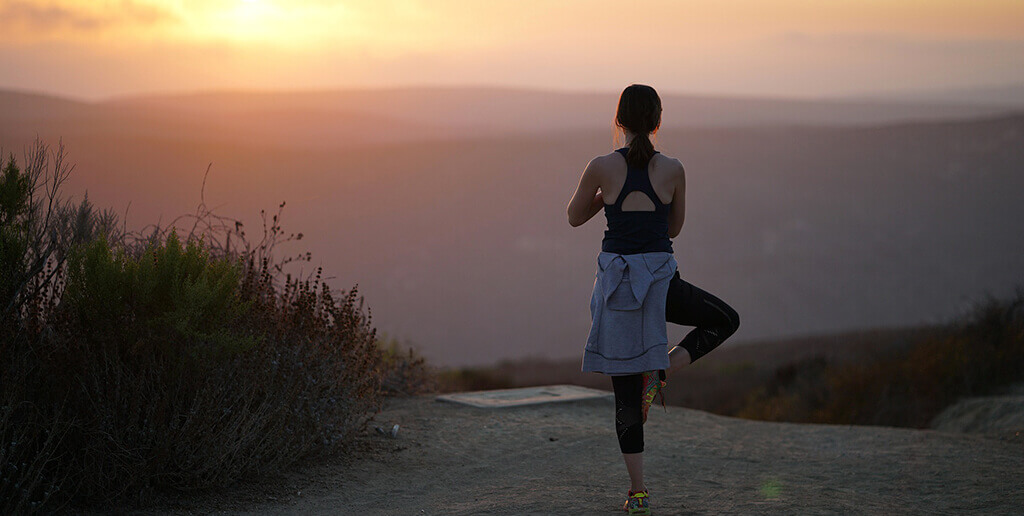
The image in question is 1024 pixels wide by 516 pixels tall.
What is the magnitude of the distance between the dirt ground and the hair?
1.93m

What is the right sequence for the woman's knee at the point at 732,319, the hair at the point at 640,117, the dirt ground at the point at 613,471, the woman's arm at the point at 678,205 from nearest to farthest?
1. the hair at the point at 640,117
2. the woman's arm at the point at 678,205
3. the woman's knee at the point at 732,319
4. the dirt ground at the point at 613,471

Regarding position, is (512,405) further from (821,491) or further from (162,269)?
(162,269)

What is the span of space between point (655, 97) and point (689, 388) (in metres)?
15.8

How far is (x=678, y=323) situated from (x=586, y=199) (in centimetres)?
79

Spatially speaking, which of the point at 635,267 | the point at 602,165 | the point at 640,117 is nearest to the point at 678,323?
the point at 635,267

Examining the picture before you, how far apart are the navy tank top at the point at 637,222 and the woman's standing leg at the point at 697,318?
0.76 feet

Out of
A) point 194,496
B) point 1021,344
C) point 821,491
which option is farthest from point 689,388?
point 194,496

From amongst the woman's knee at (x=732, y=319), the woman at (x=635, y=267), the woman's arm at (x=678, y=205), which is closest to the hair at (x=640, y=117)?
the woman at (x=635, y=267)

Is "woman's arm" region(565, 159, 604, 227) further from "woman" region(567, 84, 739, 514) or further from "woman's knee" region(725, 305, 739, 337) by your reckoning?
"woman's knee" region(725, 305, 739, 337)

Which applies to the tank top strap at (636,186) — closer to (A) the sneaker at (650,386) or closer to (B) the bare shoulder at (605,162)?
(B) the bare shoulder at (605,162)

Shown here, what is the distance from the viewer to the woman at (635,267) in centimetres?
438

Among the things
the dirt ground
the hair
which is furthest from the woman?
the dirt ground

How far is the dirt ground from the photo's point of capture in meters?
5.30

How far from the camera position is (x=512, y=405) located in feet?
27.5
